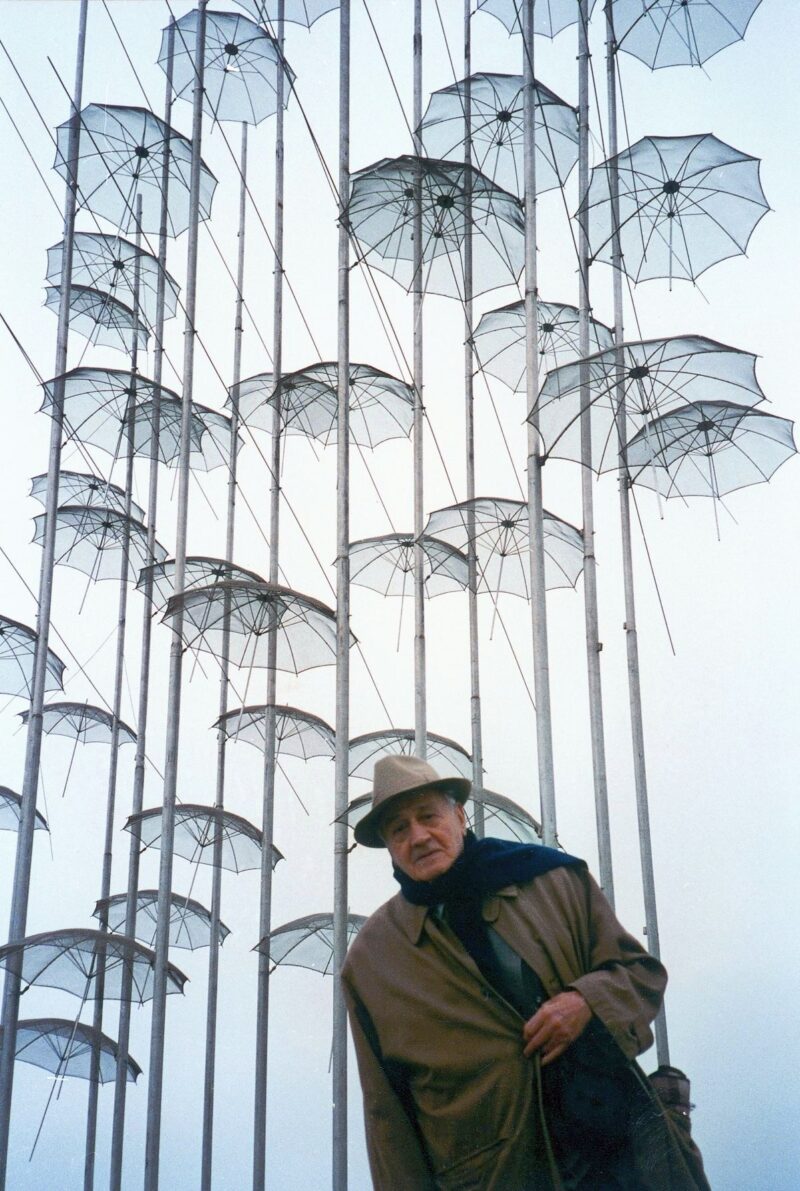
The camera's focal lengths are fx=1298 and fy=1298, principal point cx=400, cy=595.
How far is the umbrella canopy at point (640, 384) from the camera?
9.99 m

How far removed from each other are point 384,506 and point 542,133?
4891 millimetres

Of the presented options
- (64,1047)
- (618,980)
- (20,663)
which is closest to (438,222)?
(20,663)

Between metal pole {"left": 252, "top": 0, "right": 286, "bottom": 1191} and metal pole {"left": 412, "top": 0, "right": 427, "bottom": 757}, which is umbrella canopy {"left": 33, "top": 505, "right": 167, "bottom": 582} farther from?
metal pole {"left": 412, "top": 0, "right": 427, "bottom": 757}

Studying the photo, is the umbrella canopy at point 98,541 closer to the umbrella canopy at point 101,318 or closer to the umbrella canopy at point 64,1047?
the umbrella canopy at point 101,318

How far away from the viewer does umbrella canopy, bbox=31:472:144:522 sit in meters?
18.3

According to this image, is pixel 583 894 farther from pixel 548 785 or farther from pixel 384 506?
pixel 384 506

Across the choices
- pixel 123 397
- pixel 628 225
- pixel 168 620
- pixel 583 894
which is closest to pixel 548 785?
pixel 168 620

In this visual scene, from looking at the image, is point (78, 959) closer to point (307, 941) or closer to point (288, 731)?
point (307, 941)

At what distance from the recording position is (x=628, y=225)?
1227 centimetres

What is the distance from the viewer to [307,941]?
15.8m

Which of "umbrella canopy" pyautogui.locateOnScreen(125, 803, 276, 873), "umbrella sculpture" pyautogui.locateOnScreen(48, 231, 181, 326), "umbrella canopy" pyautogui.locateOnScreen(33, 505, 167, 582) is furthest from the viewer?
"umbrella sculpture" pyautogui.locateOnScreen(48, 231, 181, 326)

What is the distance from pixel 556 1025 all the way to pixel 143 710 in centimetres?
1470

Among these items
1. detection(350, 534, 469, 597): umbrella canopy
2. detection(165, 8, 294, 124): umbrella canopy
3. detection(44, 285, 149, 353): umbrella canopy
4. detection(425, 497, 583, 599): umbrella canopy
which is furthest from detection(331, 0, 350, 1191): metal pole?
detection(44, 285, 149, 353): umbrella canopy

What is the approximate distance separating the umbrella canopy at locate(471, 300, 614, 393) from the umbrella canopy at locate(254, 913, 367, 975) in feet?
23.3
